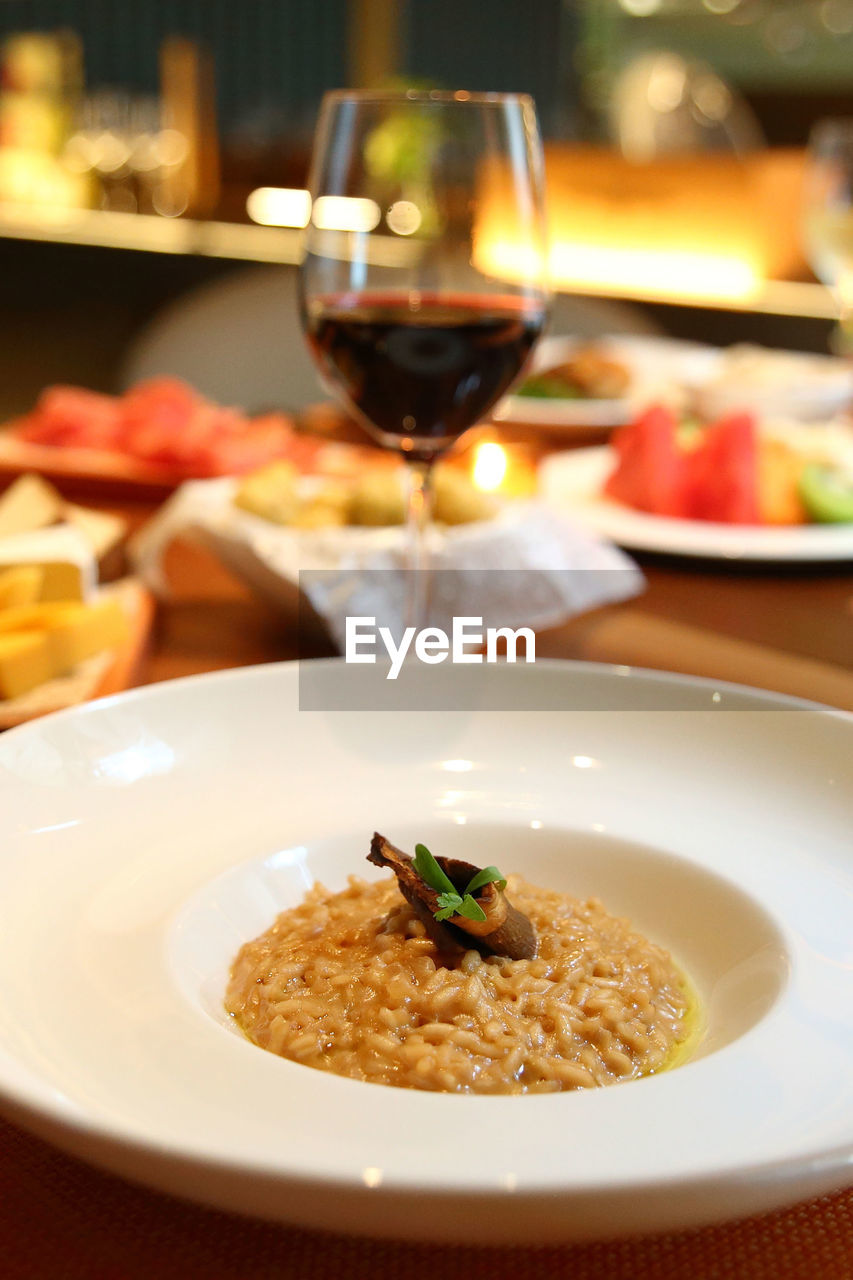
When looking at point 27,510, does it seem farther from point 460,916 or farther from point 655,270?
point 655,270

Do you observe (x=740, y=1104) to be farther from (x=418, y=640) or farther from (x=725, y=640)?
(x=725, y=640)

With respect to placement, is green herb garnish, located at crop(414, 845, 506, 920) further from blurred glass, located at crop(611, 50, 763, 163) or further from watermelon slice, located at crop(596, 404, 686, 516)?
blurred glass, located at crop(611, 50, 763, 163)

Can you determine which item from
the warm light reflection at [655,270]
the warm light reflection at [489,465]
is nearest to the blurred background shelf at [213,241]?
the warm light reflection at [655,270]

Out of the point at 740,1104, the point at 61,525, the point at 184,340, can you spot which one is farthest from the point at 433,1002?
the point at 184,340

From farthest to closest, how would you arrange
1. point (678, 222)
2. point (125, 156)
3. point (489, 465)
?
1. point (125, 156)
2. point (678, 222)
3. point (489, 465)

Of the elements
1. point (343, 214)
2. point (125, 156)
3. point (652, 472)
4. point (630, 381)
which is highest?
point (343, 214)

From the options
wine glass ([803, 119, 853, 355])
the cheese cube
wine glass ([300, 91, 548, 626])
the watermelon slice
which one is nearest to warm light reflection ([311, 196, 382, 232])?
wine glass ([300, 91, 548, 626])

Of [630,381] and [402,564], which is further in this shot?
[630,381]

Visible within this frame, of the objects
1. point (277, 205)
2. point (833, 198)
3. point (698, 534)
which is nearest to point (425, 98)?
point (698, 534)
